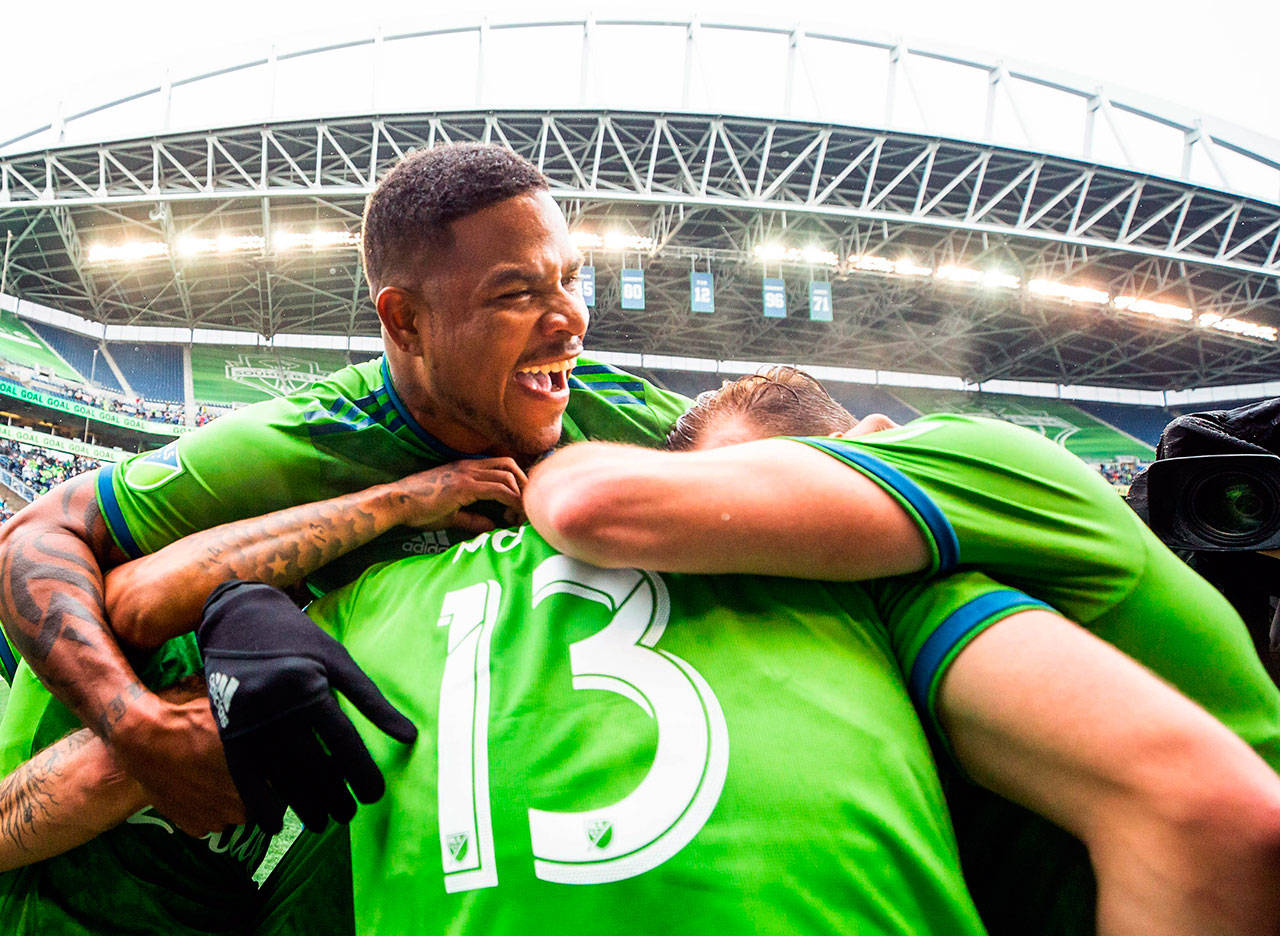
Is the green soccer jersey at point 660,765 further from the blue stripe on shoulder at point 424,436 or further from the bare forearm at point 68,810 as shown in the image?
the blue stripe on shoulder at point 424,436

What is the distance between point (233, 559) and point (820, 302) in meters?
17.6

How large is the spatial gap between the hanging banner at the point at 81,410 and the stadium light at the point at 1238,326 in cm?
2975

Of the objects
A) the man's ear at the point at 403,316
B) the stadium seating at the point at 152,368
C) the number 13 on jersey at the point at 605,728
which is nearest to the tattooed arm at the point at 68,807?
the number 13 on jersey at the point at 605,728

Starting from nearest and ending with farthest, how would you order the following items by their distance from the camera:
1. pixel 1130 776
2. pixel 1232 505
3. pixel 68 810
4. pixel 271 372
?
pixel 1130 776
pixel 68 810
pixel 1232 505
pixel 271 372

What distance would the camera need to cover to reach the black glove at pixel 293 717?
108cm

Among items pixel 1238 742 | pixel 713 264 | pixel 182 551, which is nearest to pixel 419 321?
pixel 182 551

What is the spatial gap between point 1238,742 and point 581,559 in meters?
0.85

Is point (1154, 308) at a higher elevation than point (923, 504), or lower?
lower

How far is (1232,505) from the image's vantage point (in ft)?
5.82

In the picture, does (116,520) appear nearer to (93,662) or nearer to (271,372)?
(93,662)

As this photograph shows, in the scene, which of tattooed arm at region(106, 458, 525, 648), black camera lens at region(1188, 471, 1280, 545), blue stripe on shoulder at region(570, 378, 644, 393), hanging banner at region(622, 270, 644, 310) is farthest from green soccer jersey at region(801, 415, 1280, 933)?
hanging banner at region(622, 270, 644, 310)

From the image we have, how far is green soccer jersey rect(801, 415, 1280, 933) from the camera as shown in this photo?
3.48 feet

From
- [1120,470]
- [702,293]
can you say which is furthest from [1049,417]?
[702,293]

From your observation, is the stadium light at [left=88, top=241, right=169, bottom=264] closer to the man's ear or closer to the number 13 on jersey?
the man's ear
